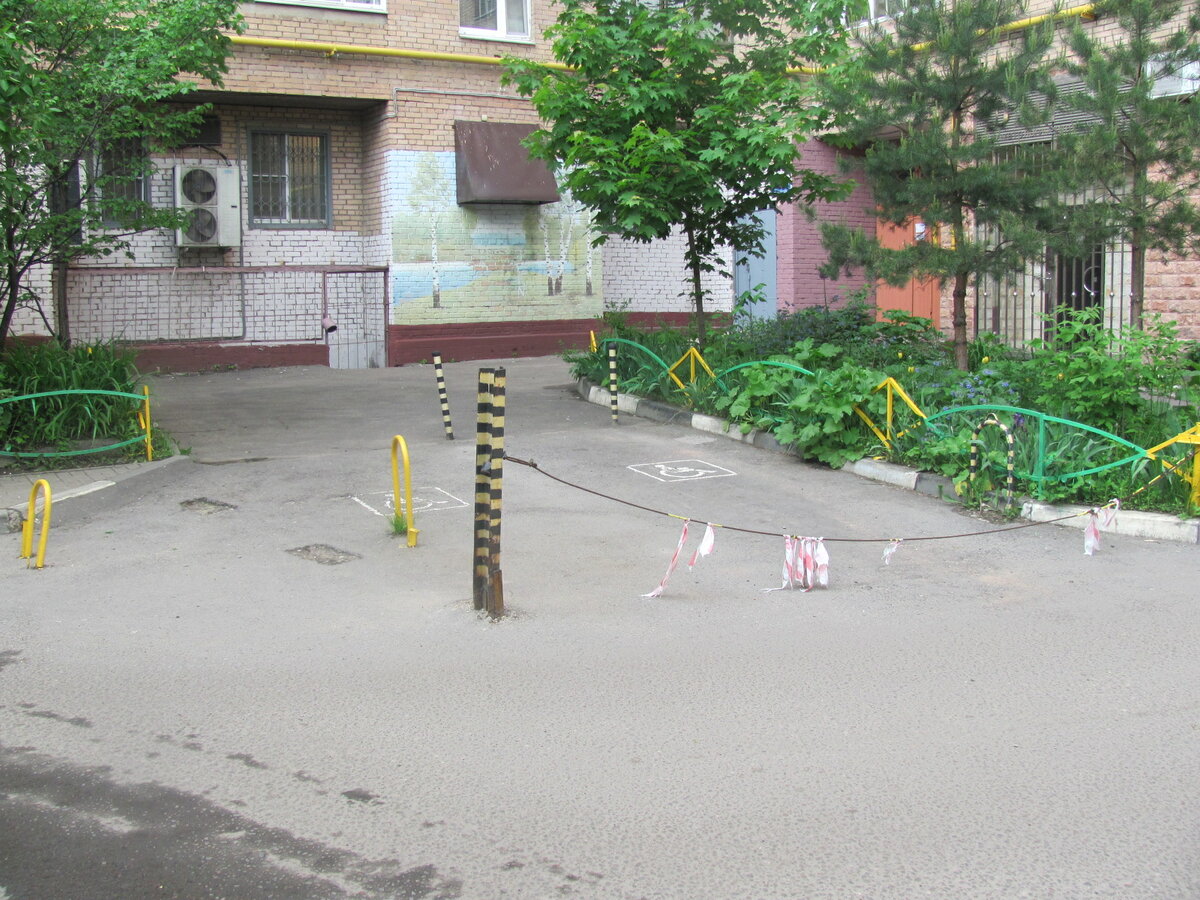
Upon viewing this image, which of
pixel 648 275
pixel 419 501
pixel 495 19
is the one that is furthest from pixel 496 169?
pixel 419 501

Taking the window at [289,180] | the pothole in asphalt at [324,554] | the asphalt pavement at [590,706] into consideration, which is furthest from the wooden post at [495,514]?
the window at [289,180]

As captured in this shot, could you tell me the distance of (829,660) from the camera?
6016mm

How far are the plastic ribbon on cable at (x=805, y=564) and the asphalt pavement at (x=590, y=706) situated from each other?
0.12 metres

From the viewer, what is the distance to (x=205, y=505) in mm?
9695

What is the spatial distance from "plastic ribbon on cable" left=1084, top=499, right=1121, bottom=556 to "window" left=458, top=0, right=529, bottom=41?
14173 mm

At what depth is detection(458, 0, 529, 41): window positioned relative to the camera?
19438 mm

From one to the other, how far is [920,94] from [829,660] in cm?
726

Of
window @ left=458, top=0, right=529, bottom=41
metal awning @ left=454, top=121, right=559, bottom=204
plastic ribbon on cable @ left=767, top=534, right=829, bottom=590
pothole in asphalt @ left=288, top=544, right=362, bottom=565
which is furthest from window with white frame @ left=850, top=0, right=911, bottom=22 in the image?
pothole in asphalt @ left=288, top=544, right=362, bottom=565

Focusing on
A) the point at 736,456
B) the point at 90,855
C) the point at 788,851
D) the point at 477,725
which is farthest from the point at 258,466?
the point at 788,851

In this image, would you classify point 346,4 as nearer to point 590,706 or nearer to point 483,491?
point 483,491

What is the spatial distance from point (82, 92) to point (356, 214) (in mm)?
8863

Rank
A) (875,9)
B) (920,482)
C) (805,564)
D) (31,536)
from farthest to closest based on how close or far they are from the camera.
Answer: (875,9) → (920,482) → (31,536) → (805,564)

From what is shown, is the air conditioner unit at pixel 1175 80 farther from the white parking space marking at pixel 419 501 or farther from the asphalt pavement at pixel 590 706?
the white parking space marking at pixel 419 501

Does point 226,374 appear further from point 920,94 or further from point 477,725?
point 477,725
